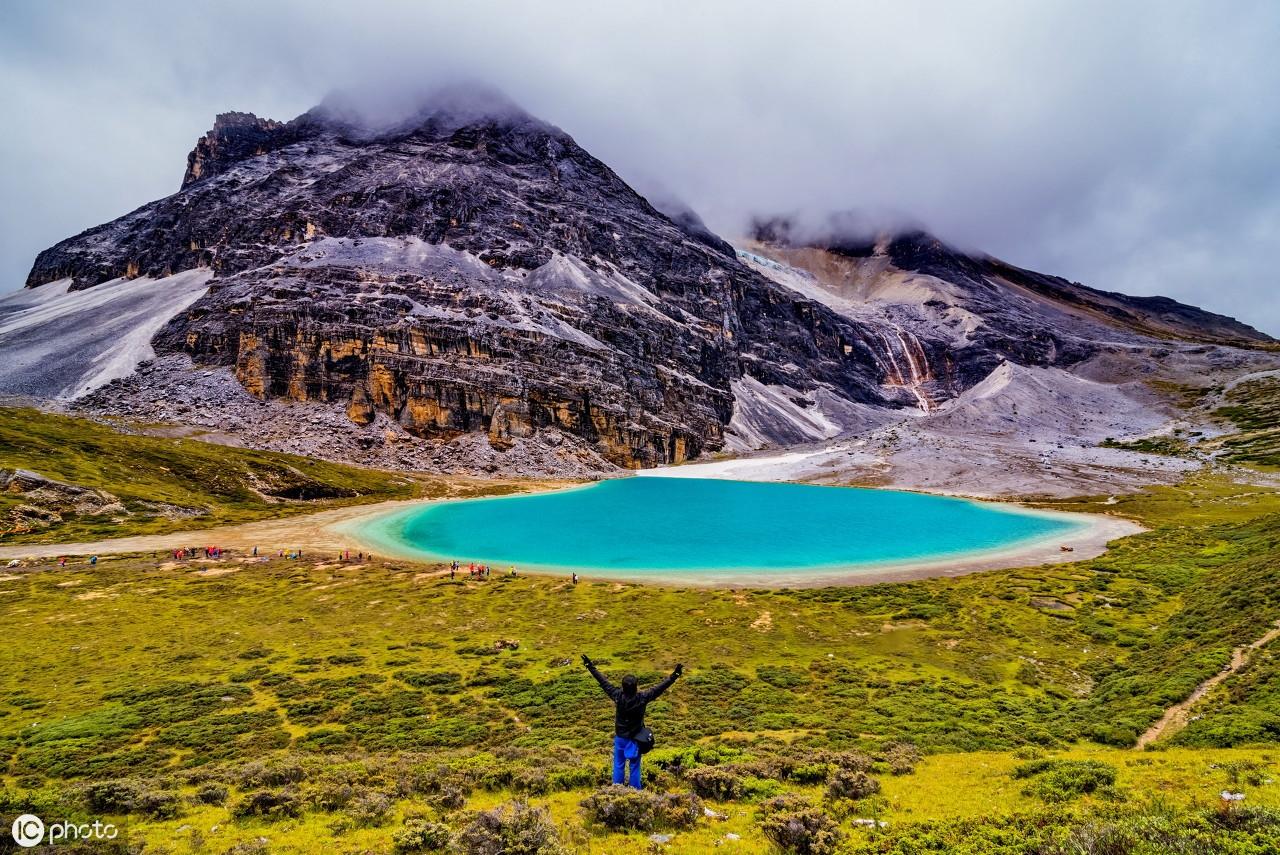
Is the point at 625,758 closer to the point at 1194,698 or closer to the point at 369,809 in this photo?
the point at 369,809

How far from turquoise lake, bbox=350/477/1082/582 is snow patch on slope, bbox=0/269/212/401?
106 m

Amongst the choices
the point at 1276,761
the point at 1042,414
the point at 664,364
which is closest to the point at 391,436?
the point at 664,364

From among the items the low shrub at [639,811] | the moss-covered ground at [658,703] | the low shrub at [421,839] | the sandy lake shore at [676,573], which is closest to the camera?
the low shrub at [421,839]

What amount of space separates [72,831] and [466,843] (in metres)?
7.39

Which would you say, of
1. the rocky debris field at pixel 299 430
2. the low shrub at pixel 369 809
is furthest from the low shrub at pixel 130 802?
the rocky debris field at pixel 299 430

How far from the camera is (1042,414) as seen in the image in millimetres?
157250

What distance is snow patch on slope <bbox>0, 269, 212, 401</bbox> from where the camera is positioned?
5133 inches

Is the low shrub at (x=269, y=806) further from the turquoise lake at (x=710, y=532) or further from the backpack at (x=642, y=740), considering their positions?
the turquoise lake at (x=710, y=532)

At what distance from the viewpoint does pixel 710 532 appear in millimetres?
67625

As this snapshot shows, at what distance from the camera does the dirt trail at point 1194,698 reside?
16.5 meters

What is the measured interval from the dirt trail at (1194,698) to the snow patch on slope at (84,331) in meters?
176

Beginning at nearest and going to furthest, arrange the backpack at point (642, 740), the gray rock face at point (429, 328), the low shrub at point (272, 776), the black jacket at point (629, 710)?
the black jacket at point (629, 710) < the backpack at point (642, 740) < the low shrub at point (272, 776) < the gray rock face at point (429, 328)

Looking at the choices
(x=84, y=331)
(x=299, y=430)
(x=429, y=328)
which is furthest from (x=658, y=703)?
(x=84, y=331)

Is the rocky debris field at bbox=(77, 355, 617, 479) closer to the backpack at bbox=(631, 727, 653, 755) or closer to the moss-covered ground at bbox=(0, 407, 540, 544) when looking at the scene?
the moss-covered ground at bbox=(0, 407, 540, 544)
